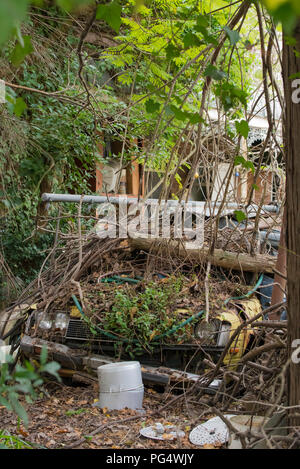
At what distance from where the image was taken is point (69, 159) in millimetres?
11375

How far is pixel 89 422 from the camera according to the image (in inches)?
175

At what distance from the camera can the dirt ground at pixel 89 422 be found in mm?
3928

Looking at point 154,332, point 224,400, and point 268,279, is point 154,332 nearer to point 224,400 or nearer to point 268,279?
point 224,400

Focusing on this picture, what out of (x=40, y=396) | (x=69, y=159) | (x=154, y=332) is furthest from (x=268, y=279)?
(x=69, y=159)

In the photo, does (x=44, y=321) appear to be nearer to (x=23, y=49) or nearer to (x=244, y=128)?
(x=244, y=128)

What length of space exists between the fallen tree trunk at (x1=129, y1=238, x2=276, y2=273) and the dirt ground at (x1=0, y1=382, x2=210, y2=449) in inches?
66.9

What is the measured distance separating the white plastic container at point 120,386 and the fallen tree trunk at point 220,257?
171 cm

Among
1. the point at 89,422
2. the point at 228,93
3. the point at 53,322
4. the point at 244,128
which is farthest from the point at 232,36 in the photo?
the point at 53,322

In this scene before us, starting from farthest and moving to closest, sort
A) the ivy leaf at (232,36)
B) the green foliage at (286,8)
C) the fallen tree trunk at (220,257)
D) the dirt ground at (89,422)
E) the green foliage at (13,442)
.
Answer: the fallen tree trunk at (220,257) → the dirt ground at (89,422) → the green foliage at (13,442) → the ivy leaf at (232,36) → the green foliage at (286,8)

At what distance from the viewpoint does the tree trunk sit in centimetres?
299

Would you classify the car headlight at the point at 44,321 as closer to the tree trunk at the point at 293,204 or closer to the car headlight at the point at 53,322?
the car headlight at the point at 53,322

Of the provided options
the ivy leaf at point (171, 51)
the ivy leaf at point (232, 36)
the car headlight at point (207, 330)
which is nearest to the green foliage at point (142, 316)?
the car headlight at point (207, 330)

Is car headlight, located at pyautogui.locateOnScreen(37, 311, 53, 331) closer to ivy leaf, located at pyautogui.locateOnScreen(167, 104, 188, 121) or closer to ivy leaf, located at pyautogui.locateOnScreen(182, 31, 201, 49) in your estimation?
ivy leaf, located at pyautogui.locateOnScreen(167, 104, 188, 121)

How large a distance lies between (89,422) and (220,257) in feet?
8.43
